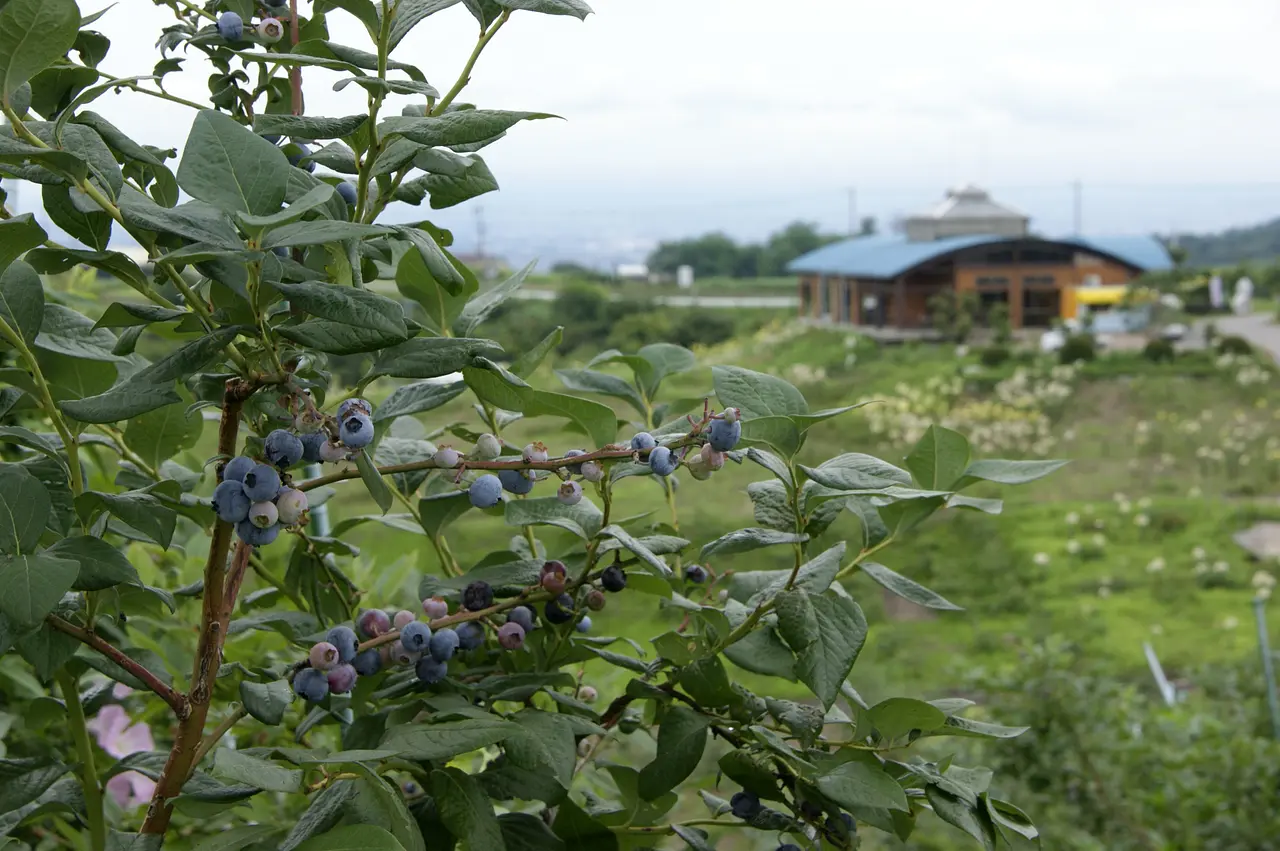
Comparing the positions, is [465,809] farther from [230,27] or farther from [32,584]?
[230,27]

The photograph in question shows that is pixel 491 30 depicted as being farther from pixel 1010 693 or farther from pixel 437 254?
pixel 1010 693

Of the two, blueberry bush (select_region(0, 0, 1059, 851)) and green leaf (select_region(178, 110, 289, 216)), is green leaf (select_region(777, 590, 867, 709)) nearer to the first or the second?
blueberry bush (select_region(0, 0, 1059, 851))

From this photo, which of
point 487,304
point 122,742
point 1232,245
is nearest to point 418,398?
point 487,304

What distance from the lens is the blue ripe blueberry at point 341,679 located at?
12.3 inches

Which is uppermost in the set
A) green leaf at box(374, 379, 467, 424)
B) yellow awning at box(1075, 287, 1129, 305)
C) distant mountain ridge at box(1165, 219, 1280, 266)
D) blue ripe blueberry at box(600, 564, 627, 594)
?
green leaf at box(374, 379, 467, 424)

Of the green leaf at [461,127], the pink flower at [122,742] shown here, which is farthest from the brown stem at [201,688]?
the pink flower at [122,742]

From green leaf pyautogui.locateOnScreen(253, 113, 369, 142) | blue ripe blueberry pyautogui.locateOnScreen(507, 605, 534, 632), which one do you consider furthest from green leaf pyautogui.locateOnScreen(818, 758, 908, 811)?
green leaf pyautogui.locateOnScreen(253, 113, 369, 142)

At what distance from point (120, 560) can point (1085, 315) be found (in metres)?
5.61

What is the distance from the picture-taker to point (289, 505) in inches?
10.5

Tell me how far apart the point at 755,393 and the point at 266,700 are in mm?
152

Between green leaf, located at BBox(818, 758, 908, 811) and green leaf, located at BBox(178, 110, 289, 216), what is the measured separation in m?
0.20

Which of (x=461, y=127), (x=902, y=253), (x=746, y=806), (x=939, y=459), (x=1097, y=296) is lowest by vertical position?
(x=1097, y=296)

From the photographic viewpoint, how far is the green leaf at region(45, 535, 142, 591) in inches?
11.2

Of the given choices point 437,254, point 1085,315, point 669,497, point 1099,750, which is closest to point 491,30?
point 437,254
